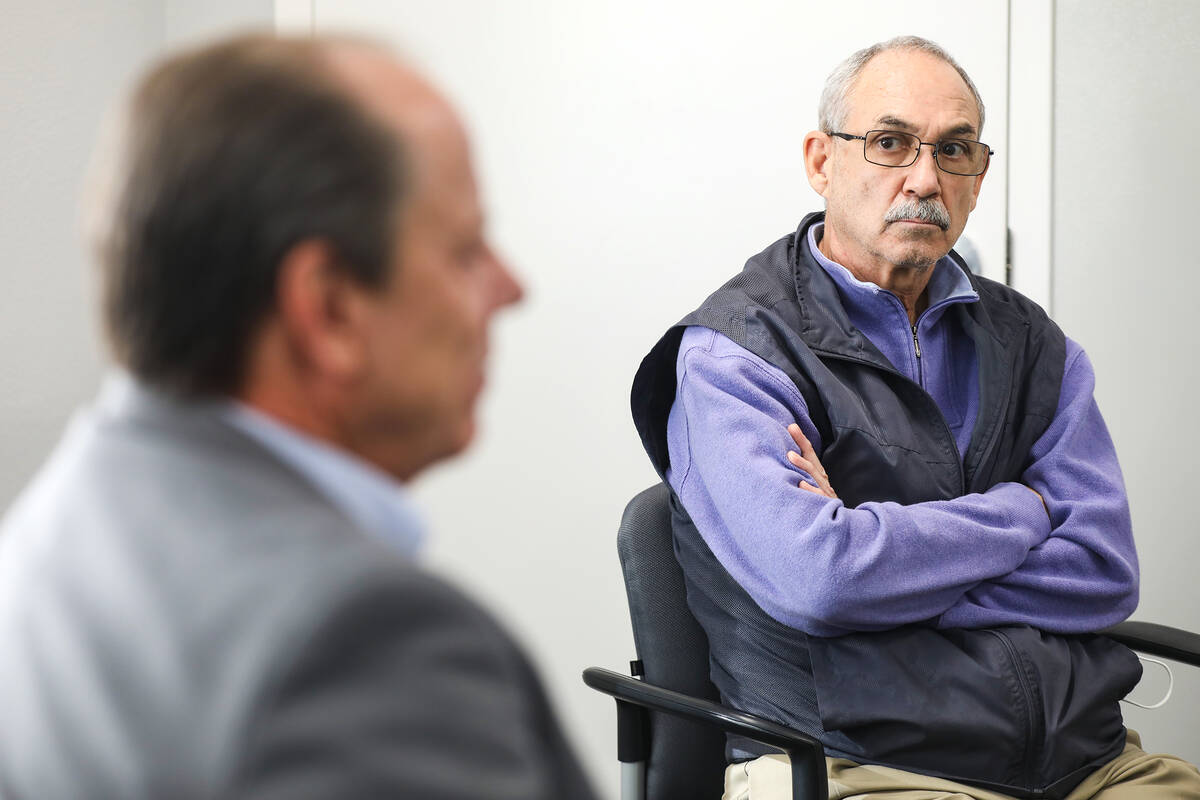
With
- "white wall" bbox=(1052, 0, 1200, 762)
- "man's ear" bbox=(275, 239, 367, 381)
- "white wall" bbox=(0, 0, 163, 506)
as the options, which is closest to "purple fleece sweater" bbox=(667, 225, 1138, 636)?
"white wall" bbox=(1052, 0, 1200, 762)

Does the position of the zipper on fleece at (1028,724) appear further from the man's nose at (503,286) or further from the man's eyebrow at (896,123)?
the man's nose at (503,286)

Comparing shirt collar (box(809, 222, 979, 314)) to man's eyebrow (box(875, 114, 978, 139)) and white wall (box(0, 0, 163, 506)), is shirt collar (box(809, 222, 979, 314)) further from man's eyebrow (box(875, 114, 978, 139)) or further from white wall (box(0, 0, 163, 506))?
white wall (box(0, 0, 163, 506))

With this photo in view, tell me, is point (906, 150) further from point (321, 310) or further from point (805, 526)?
point (321, 310)

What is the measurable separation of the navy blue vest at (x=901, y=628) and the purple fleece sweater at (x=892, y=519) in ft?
0.11

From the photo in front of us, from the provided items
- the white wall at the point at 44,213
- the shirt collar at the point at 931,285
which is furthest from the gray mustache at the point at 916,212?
the white wall at the point at 44,213

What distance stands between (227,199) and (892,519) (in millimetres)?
1123

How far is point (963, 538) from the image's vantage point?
58.6 inches

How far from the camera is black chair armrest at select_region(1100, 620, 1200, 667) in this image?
5.44 feet

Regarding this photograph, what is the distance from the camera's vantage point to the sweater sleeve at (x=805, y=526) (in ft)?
4.71

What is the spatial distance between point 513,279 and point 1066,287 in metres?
2.15

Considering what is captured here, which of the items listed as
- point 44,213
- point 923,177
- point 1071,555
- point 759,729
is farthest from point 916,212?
point 44,213

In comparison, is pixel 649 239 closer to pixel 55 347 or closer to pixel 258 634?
pixel 55 347

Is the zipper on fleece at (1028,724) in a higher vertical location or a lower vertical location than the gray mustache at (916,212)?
lower

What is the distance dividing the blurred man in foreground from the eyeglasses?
1266 millimetres
